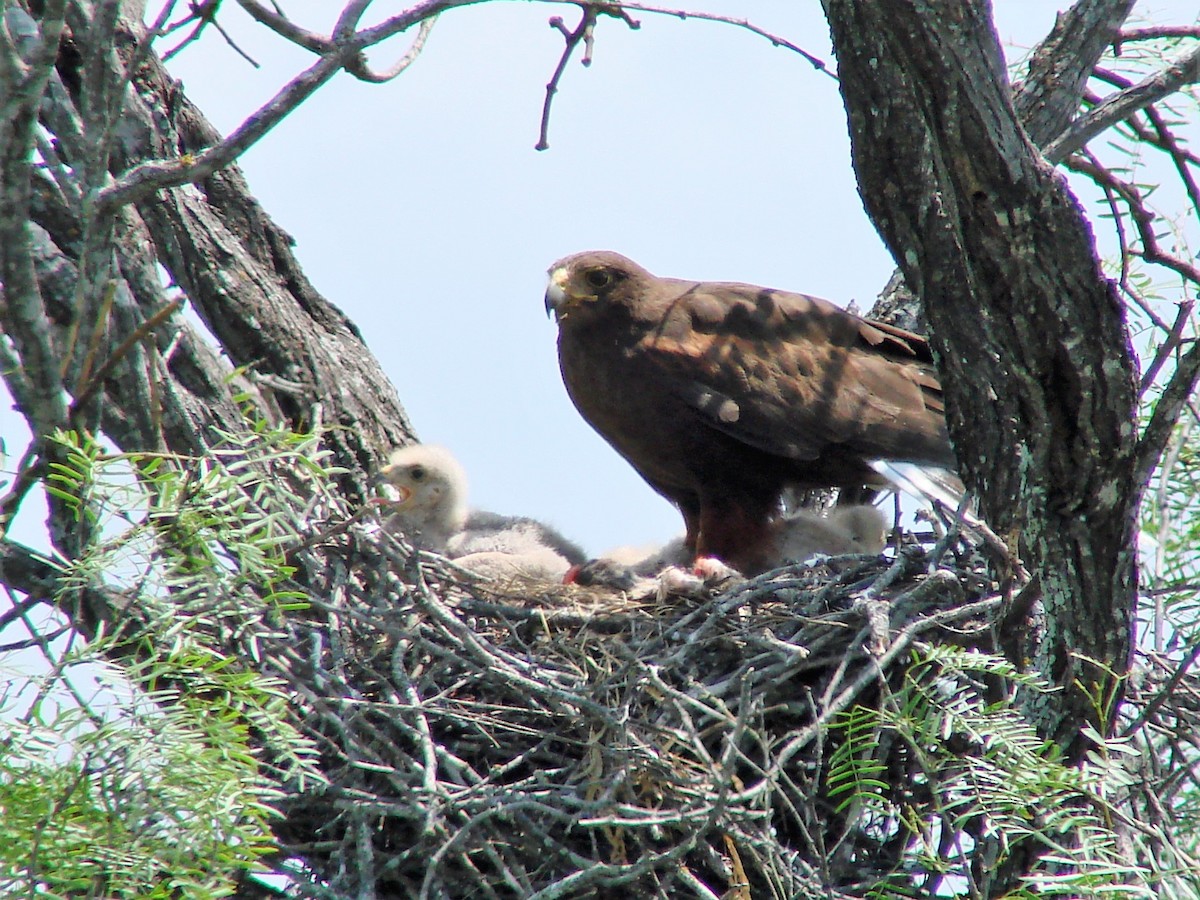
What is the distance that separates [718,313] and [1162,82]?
1.66 metres

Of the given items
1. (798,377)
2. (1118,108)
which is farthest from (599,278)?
(1118,108)

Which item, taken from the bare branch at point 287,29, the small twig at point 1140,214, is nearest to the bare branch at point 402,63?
the bare branch at point 287,29

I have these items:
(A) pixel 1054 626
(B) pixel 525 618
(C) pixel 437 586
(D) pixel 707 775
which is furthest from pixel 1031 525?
(C) pixel 437 586

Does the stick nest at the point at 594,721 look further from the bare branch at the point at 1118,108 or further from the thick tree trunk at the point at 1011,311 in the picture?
the bare branch at the point at 1118,108

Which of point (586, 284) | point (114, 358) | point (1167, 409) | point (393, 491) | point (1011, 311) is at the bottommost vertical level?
point (393, 491)

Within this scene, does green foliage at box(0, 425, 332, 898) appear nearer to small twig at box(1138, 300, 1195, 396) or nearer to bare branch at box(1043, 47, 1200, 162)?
small twig at box(1138, 300, 1195, 396)

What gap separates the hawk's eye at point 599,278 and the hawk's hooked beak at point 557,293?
0.30ft

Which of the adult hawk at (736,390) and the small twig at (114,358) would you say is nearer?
the small twig at (114,358)

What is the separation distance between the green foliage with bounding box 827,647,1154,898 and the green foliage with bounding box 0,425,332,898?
1.27 metres

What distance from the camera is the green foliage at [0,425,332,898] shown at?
2.66 meters

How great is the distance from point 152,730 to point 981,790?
173 cm

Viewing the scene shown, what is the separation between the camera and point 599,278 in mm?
5164

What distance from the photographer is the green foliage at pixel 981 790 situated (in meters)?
2.67

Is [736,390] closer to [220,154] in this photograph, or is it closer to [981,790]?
[981,790]
